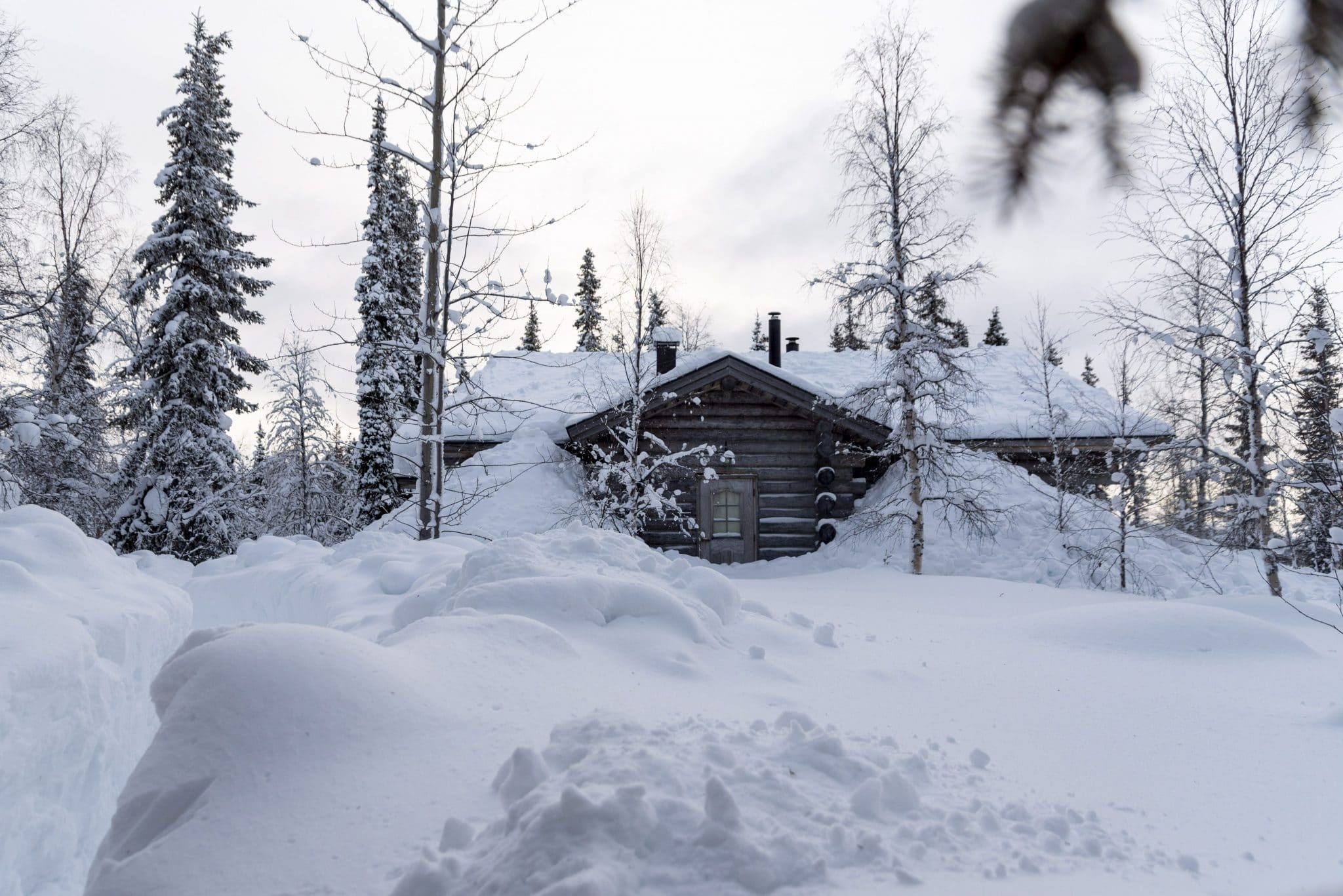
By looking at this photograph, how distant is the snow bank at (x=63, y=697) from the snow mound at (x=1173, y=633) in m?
7.10

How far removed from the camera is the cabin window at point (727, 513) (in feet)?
53.5

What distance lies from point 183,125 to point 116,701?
1687cm

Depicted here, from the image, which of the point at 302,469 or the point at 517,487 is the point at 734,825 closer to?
the point at 517,487

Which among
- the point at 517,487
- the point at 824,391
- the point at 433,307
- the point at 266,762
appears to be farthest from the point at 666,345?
the point at 266,762

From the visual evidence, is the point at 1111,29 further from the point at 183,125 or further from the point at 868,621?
the point at 183,125

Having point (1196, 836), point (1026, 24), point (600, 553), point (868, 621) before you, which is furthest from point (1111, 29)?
point (868, 621)

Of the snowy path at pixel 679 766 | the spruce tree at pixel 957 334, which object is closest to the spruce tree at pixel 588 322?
the spruce tree at pixel 957 334

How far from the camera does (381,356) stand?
2094 cm

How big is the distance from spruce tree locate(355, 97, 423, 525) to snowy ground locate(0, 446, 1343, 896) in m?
14.8

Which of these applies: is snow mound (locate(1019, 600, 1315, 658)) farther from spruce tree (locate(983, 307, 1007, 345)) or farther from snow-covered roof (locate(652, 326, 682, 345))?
spruce tree (locate(983, 307, 1007, 345))

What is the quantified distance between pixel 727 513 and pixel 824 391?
10.9 feet

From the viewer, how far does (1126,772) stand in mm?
3252

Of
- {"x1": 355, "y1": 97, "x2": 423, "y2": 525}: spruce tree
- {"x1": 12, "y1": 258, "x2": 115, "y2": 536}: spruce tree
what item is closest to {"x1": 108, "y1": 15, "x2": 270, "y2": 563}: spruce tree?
{"x1": 12, "y1": 258, "x2": 115, "y2": 536}: spruce tree

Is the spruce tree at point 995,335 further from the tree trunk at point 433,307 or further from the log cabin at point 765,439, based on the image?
the tree trunk at point 433,307
